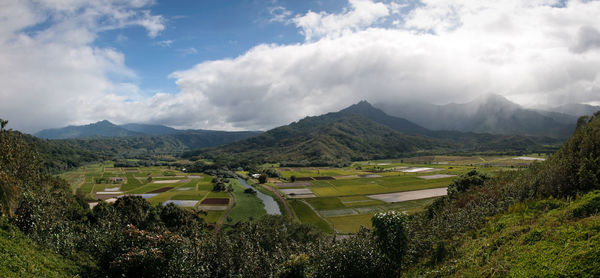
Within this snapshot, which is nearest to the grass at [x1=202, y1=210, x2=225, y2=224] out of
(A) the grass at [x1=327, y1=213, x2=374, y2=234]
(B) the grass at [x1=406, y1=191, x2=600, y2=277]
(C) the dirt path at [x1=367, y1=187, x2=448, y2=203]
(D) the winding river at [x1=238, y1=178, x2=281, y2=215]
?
(D) the winding river at [x1=238, y1=178, x2=281, y2=215]

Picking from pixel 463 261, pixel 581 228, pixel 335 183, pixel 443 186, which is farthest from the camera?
pixel 335 183

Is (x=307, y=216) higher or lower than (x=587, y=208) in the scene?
lower

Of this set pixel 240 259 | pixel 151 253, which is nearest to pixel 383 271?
pixel 240 259

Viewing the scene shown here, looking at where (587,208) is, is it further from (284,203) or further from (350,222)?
(284,203)

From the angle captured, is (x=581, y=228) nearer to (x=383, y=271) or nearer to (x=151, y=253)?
(x=383, y=271)

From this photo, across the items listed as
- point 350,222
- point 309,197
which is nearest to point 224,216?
point 309,197

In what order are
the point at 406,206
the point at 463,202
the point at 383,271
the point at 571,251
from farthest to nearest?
the point at 406,206 → the point at 463,202 → the point at 383,271 → the point at 571,251

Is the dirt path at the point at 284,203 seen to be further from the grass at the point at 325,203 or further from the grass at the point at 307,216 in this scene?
the grass at the point at 325,203
